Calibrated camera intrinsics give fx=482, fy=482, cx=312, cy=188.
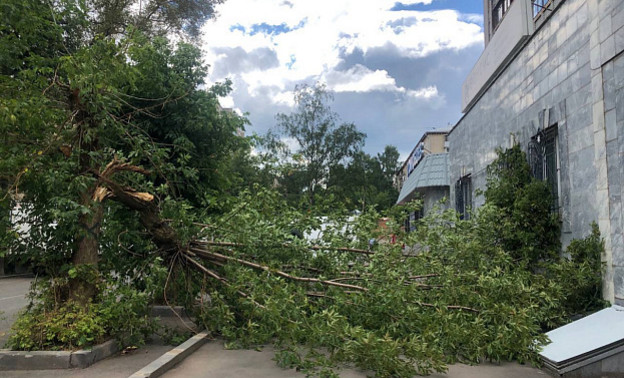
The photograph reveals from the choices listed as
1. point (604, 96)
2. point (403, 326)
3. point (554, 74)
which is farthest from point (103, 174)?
point (554, 74)

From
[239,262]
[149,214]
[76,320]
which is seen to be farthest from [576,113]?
[76,320]

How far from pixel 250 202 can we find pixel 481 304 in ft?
13.1

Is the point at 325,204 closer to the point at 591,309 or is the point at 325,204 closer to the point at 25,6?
the point at 591,309

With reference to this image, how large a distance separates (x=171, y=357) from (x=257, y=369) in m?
1.14

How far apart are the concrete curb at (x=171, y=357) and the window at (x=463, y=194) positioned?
10.3m

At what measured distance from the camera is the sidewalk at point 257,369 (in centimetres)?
581

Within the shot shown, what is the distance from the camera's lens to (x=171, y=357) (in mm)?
6215

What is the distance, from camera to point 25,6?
7.47 meters

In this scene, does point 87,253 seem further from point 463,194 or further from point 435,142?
point 435,142

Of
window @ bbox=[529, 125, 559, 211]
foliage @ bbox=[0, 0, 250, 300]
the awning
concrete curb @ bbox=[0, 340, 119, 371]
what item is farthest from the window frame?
the awning

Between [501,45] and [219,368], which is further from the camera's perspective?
[501,45]

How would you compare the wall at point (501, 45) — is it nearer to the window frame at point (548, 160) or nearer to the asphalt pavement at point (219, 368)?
the window frame at point (548, 160)

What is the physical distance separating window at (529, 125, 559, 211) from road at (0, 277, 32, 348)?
9390 mm

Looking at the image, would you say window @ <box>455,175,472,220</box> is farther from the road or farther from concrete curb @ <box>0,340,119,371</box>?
the road
